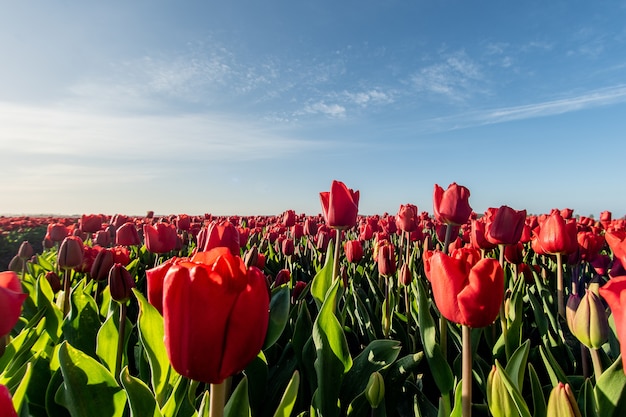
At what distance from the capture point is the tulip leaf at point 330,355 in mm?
1666

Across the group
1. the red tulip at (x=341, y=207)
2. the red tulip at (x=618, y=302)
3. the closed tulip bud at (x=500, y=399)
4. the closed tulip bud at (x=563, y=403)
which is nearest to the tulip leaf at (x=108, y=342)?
the red tulip at (x=341, y=207)

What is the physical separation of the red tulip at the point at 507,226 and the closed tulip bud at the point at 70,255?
2602mm

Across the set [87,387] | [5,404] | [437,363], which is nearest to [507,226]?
[437,363]

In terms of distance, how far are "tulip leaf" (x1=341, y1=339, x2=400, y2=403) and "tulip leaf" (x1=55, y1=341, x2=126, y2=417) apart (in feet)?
2.90

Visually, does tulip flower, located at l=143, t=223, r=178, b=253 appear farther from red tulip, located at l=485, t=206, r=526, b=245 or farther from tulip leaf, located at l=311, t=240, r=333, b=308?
red tulip, located at l=485, t=206, r=526, b=245

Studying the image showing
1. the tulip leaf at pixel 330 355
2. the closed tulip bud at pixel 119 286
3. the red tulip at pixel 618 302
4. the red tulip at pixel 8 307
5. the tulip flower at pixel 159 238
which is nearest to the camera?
the red tulip at pixel 618 302

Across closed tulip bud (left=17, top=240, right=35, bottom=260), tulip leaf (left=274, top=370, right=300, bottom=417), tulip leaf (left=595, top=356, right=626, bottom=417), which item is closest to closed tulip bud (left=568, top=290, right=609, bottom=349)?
tulip leaf (left=595, top=356, right=626, bottom=417)

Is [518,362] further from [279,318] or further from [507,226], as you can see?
[507,226]

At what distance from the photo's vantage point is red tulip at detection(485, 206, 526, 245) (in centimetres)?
259

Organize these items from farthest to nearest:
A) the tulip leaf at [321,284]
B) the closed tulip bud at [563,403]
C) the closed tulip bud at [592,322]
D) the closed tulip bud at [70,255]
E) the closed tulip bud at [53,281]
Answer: the closed tulip bud at [53,281]
the closed tulip bud at [70,255]
the tulip leaf at [321,284]
the closed tulip bud at [592,322]
the closed tulip bud at [563,403]

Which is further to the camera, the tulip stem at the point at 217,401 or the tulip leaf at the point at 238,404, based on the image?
the tulip leaf at the point at 238,404

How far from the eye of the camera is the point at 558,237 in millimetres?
2582

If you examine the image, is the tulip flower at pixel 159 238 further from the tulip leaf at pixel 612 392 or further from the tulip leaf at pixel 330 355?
the tulip leaf at pixel 612 392

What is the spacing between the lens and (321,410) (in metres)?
1.61
